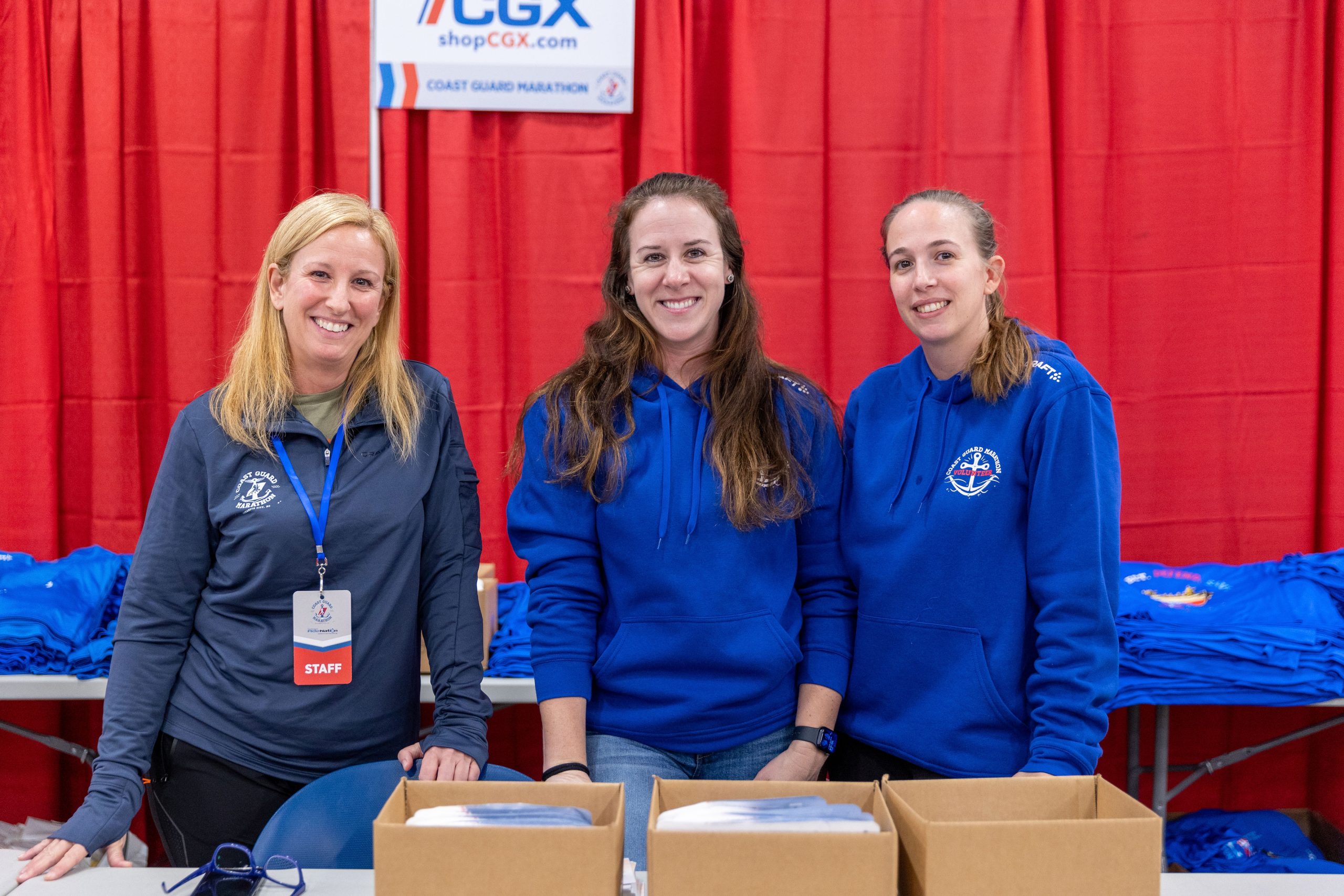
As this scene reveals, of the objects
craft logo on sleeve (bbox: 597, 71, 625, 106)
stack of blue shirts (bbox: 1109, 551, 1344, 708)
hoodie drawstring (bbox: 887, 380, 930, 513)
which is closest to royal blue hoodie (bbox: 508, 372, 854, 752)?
hoodie drawstring (bbox: 887, 380, 930, 513)

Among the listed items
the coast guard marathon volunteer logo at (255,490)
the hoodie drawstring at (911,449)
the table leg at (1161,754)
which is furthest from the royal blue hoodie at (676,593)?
the table leg at (1161,754)

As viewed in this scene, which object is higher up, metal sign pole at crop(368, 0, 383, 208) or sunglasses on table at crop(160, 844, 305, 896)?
metal sign pole at crop(368, 0, 383, 208)

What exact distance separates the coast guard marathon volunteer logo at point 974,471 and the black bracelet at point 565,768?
70cm

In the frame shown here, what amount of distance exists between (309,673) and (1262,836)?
8.05 feet

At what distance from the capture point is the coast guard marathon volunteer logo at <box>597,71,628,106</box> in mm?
2643

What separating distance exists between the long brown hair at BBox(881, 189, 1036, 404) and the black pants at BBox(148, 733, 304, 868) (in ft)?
4.11

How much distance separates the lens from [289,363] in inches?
65.5

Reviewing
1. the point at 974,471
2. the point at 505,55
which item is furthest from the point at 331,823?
the point at 505,55

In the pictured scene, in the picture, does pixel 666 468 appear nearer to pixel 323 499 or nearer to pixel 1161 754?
pixel 323 499

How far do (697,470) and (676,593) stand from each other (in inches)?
7.7

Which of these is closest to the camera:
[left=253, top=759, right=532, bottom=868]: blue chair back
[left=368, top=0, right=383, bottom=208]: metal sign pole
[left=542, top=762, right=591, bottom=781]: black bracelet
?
[left=253, top=759, right=532, bottom=868]: blue chair back

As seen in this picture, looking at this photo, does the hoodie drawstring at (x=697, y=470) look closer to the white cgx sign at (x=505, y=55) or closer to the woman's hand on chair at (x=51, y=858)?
the woman's hand on chair at (x=51, y=858)

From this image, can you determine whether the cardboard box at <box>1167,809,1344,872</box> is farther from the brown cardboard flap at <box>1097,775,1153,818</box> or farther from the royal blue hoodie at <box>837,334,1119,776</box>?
the brown cardboard flap at <box>1097,775,1153,818</box>

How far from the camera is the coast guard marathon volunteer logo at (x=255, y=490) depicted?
1556 millimetres
